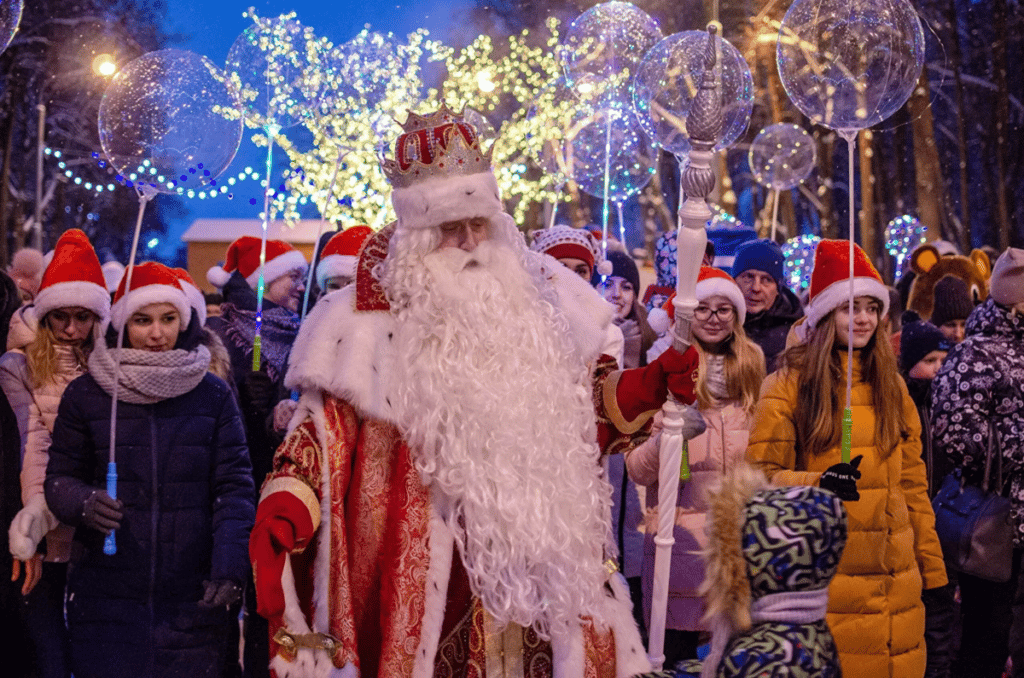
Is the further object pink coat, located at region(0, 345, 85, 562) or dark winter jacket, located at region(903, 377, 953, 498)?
dark winter jacket, located at region(903, 377, 953, 498)

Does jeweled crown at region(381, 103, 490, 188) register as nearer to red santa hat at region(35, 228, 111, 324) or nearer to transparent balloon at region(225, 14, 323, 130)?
red santa hat at region(35, 228, 111, 324)

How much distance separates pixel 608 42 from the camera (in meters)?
9.50

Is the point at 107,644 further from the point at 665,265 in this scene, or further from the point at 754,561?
the point at 665,265

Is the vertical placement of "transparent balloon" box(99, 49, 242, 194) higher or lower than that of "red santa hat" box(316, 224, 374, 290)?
higher

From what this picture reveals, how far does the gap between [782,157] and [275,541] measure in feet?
31.3

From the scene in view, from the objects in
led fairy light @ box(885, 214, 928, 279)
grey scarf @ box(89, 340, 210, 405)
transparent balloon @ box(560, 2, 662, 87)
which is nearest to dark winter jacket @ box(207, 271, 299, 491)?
grey scarf @ box(89, 340, 210, 405)

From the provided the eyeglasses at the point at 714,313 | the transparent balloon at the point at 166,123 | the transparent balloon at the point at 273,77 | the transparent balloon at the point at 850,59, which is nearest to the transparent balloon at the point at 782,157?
the transparent balloon at the point at 273,77

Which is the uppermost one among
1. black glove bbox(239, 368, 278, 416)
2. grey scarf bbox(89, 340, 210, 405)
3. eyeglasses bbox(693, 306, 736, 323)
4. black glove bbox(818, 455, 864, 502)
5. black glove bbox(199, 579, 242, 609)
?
eyeglasses bbox(693, 306, 736, 323)

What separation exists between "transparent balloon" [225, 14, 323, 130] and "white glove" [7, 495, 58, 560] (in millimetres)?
3659

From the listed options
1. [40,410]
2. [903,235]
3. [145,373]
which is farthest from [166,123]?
[903,235]

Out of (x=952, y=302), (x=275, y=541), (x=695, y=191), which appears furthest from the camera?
(x=952, y=302)

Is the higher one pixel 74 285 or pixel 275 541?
pixel 74 285

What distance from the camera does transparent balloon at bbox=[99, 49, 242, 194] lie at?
18.4ft

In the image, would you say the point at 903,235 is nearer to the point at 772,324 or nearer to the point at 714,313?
the point at 772,324
